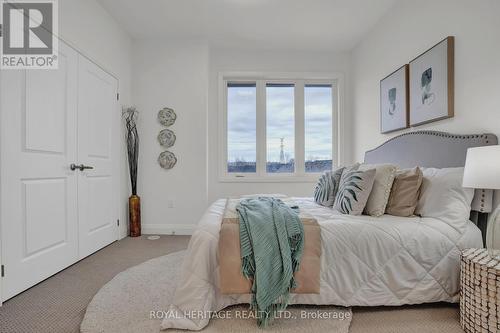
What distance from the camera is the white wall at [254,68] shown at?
13.6 ft

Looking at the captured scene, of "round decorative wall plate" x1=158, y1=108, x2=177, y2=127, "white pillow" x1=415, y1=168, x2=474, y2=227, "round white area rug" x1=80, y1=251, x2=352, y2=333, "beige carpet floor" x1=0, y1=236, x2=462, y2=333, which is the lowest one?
"beige carpet floor" x1=0, y1=236, x2=462, y2=333

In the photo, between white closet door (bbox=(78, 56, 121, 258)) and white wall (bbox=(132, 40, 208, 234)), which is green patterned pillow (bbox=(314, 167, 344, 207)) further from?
white closet door (bbox=(78, 56, 121, 258))

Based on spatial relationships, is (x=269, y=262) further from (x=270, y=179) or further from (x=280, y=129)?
(x=280, y=129)

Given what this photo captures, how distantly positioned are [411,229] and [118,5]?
3.57 metres

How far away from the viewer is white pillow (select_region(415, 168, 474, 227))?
5.81ft

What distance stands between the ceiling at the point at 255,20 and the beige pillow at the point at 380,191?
205 cm

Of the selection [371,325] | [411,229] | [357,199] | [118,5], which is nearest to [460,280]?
[411,229]

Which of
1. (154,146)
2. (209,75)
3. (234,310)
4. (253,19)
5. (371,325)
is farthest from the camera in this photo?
(209,75)

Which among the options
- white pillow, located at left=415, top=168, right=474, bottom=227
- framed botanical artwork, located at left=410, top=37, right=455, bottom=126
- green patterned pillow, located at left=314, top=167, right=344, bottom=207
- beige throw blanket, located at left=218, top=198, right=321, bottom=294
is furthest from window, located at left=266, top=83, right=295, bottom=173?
beige throw blanket, located at left=218, top=198, right=321, bottom=294

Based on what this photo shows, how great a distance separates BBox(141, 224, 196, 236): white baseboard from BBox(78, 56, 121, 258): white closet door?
47cm

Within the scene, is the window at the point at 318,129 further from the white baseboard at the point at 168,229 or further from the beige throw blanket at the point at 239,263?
the beige throw blanket at the point at 239,263

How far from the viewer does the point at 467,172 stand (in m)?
1.59

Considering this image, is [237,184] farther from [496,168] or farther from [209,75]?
[496,168]

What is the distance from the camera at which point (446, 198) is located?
1.84m
